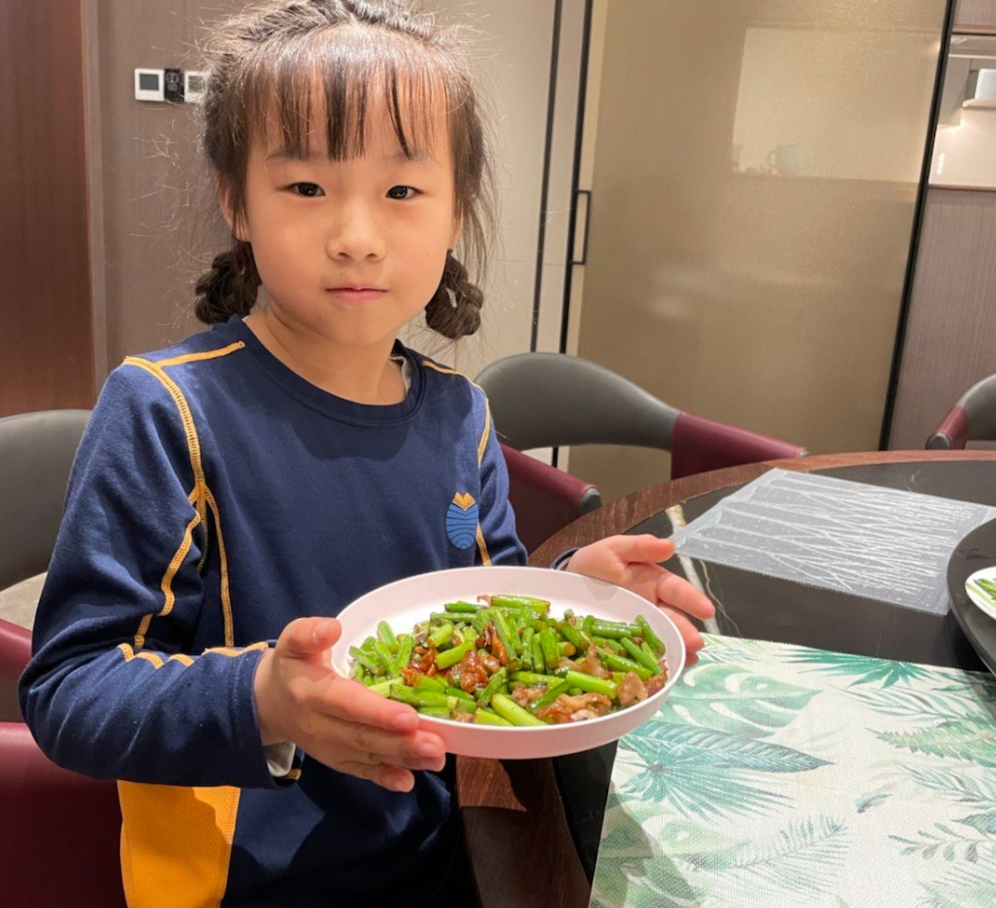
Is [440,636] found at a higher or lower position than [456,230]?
lower

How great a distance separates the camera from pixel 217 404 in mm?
853

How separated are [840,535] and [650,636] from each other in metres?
0.67

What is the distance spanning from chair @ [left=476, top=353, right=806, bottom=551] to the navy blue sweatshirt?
4.00 ft

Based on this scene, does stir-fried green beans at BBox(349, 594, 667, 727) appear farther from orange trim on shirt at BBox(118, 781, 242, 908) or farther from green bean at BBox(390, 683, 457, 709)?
orange trim on shirt at BBox(118, 781, 242, 908)

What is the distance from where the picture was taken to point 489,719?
2.07 ft

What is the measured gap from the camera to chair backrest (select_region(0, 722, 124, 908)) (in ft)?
2.61

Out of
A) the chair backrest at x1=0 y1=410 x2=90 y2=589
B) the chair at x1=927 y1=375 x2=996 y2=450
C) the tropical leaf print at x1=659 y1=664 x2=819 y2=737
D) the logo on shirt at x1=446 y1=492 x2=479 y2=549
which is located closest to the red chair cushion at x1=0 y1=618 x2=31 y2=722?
the chair backrest at x1=0 y1=410 x2=90 y2=589

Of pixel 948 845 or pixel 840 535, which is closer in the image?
pixel 948 845

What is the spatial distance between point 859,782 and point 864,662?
0.24m

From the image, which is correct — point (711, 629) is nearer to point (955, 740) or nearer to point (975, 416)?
point (955, 740)

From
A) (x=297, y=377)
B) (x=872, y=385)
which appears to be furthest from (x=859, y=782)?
(x=872, y=385)

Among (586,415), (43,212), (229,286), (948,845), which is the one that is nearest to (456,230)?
(229,286)

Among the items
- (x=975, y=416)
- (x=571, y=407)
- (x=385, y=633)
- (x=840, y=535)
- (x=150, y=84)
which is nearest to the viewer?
(x=385, y=633)

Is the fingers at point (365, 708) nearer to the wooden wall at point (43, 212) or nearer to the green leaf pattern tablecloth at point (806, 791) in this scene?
the green leaf pattern tablecloth at point (806, 791)
